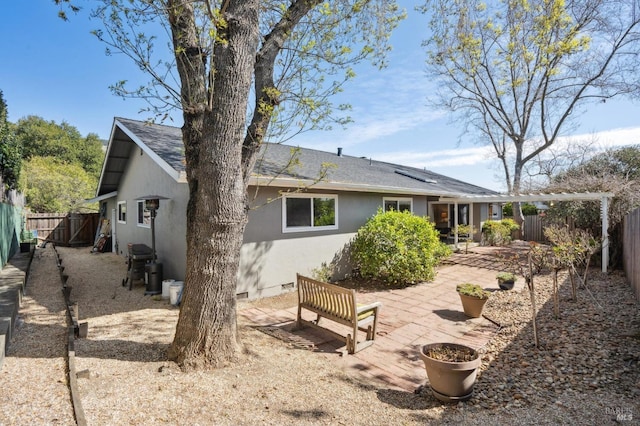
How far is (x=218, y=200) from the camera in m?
3.79

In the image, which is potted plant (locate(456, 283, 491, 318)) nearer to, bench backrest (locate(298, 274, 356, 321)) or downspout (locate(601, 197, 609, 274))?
bench backrest (locate(298, 274, 356, 321))

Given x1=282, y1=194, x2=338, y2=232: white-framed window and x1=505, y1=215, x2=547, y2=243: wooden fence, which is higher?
x1=282, y1=194, x2=338, y2=232: white-framed window

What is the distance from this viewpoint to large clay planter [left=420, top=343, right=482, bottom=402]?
3.19 m

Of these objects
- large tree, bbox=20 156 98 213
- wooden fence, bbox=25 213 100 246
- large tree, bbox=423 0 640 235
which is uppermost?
large tree, bbox=423 0 640 235

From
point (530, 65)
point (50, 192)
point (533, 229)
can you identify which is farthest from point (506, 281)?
point (50, 192)

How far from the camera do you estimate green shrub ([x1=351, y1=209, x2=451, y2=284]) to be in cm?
822

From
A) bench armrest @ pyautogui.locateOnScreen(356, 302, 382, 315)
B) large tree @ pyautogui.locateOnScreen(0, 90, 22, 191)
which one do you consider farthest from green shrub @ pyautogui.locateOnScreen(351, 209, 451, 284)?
large tree @ pyautogui.locateOnScreen(0, 90, 22, 191)

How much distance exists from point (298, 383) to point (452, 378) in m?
1.64

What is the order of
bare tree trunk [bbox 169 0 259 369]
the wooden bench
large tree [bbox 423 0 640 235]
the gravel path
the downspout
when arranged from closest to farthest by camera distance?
the gravel path < bare tree trunk [bbox 169 0 259 369] < the wooden bench < the downspout < large tree [bbox 423 0 640 235]

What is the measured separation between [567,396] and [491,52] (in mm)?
20147

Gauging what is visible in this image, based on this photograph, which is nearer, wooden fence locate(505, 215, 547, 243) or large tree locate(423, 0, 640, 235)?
large tree locate(423, 0, 640, 235)

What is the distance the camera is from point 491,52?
18328mm

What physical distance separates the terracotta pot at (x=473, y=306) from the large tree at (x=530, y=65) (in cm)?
1140

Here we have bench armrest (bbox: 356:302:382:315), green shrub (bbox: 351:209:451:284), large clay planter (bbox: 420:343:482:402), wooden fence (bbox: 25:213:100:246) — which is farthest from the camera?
wooden fence (bbox: 25:213:100:246)
